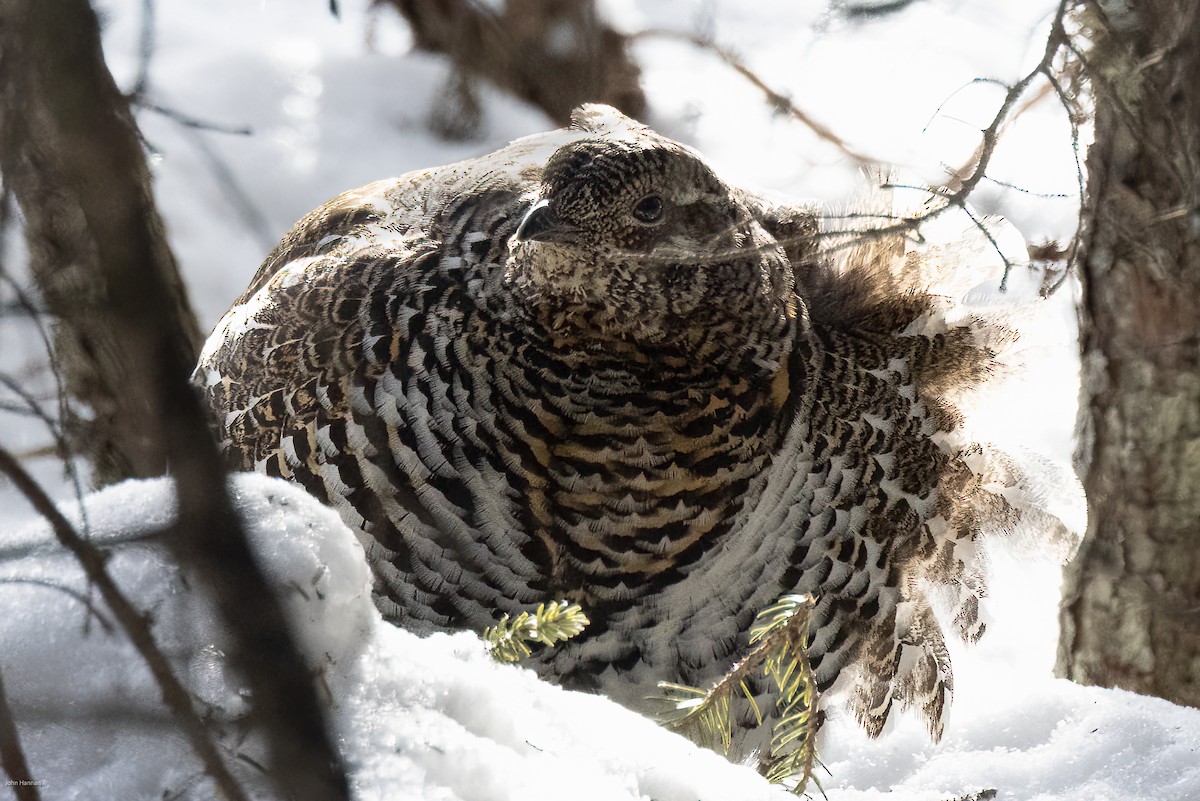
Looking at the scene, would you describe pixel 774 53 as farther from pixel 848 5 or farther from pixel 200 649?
pixel 200 649

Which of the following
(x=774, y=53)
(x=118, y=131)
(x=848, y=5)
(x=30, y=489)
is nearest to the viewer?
(x=30, y=489)

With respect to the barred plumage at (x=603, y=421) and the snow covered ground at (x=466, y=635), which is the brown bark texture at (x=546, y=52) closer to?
the snow covered ground at (x=466, y=635)

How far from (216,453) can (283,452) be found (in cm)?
126

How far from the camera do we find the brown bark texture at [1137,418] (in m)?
2.76

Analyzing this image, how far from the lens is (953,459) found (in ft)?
8.32

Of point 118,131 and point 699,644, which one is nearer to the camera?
point 118,131

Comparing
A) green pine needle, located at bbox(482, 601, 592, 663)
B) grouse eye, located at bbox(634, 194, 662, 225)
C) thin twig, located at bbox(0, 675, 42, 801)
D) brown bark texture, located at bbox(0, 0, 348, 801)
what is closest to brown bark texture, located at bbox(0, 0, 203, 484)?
brown bark texture, located at bbox(0, 0, 348, 801)

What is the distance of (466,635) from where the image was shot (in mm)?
1276

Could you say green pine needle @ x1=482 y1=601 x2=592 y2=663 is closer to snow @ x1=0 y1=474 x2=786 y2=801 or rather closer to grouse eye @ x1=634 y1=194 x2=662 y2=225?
snow @ x1=0 y1=474 x2=786 y2=801

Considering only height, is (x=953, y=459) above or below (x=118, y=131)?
above

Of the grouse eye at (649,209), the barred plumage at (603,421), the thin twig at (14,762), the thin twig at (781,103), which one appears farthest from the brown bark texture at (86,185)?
the thin twig at (781,103)

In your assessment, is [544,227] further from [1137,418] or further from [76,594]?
[1137,418]

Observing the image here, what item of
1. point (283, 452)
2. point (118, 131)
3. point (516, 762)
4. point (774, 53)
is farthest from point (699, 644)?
point (774, 53)

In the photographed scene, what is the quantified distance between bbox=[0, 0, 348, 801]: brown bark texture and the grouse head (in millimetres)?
1027
